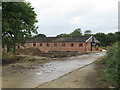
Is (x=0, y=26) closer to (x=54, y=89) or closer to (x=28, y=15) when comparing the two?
(x=28, y=15)

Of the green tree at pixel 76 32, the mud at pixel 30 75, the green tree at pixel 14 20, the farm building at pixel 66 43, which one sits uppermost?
the green tree at pixel 76 32

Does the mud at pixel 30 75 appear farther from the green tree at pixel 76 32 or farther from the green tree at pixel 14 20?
the green tree at pixel 76 32

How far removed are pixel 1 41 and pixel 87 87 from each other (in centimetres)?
1010

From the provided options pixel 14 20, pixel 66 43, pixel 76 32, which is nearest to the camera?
pixel 14 20

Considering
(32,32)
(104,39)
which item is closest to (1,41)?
(32,32)

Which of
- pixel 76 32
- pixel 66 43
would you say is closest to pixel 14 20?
pixel 66 43

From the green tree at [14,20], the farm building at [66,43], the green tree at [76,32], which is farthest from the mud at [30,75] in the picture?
the green tree at [76,32]

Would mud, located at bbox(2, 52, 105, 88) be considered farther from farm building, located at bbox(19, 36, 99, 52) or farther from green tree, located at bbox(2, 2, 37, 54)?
farm building, located at bbox(19, 36, 99, 52)

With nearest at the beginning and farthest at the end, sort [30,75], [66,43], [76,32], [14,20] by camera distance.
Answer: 1. [30,75]
2. [14,20]
3. [66,43]
4. [76,32]

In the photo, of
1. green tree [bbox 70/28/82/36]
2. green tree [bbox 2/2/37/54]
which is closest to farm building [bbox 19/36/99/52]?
green tree [bbox 2/2/37/54]

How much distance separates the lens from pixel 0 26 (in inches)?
507

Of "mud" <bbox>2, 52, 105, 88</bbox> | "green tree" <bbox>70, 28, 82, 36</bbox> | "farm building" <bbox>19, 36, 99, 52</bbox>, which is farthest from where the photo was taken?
"green tree" <bbox>70, 28, 82, 36</bbox>

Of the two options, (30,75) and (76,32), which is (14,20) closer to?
(30,75)

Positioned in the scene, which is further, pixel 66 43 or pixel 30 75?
pixel 66 43
